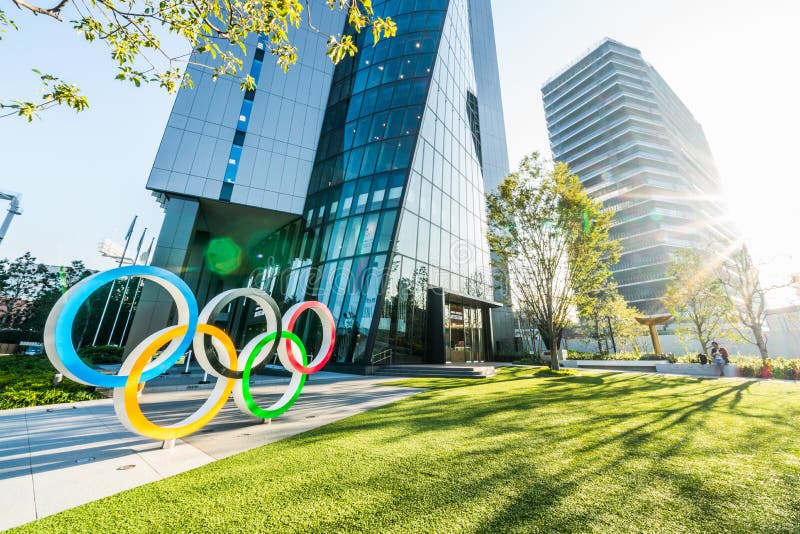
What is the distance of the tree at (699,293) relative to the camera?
21.3 metres

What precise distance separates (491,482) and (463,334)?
18.7m

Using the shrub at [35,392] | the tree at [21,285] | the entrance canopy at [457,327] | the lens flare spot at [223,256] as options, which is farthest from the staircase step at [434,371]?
the tree at [21,285]

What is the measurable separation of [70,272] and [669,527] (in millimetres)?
68486

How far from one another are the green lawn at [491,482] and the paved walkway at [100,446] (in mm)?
493

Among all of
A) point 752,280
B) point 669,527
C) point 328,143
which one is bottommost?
point 669,527

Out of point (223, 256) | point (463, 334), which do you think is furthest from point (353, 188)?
point (223, 256)

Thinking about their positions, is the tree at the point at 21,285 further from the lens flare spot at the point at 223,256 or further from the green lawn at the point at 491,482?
the green lawn at the point at 491,482

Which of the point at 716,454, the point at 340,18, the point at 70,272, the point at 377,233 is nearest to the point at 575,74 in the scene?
the point at 340,18

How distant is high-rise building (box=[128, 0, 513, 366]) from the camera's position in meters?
17.5

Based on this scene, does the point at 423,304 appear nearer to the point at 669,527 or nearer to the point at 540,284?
the point at 540,284

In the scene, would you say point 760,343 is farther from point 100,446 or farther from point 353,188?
point 100,446

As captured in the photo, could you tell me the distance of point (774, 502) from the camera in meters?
2.90

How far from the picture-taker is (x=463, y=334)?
71.0ft

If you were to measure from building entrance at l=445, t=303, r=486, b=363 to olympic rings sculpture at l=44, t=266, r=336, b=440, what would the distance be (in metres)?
14.0
